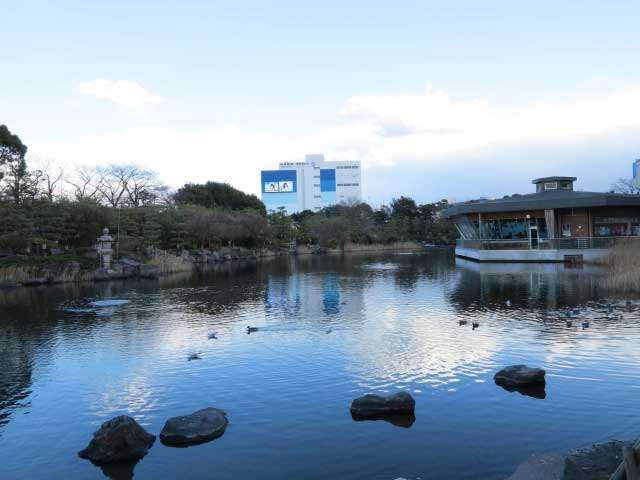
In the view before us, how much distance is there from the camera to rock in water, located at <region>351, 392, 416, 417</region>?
7.80 meters

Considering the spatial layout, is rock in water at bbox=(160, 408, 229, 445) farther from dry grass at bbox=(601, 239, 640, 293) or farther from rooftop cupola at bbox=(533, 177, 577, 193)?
rooftop cupola at bbox=(533, 177, 577, 193)

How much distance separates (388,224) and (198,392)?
61.3 meters

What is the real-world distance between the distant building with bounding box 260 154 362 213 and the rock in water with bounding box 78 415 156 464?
8834 cm

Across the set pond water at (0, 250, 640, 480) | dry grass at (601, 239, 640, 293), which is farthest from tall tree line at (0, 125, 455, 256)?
dry grass at (601, 239, 640, 293)

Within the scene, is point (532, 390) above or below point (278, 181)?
below

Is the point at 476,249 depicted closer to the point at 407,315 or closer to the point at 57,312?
the point at 407,315

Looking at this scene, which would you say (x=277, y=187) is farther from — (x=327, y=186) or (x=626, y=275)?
(x=626, y=275)

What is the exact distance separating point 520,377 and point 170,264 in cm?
3115

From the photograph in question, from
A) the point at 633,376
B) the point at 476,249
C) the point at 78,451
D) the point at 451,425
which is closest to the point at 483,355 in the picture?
the point at 633,376

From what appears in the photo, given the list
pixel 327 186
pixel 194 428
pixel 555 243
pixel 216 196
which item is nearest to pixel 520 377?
pixel 194 428

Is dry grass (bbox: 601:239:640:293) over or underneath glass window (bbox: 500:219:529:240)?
underneath

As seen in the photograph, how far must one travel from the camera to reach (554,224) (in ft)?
124

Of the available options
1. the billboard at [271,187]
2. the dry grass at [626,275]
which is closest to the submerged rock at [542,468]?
the dry grass at [626,275]

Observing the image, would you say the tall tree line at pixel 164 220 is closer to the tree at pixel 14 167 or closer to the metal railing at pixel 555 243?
the tree at pixel 14 167
